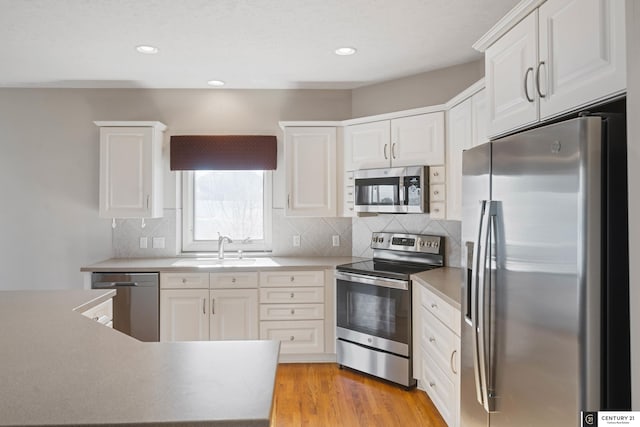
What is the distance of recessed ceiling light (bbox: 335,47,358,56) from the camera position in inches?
117

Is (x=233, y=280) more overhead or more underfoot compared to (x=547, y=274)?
more underfoot

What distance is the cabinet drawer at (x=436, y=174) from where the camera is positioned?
3.06 metres

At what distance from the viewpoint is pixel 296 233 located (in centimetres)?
403

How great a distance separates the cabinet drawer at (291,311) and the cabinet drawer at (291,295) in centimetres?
4

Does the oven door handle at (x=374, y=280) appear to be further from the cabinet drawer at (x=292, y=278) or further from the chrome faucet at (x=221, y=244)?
the chrome faucet at (x=221, y=244)

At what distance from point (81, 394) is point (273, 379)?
48 centimetres

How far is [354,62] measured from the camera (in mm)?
3279

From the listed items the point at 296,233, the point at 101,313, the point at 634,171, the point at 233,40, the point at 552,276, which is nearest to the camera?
the point at 634,171

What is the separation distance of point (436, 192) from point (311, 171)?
1.16 m

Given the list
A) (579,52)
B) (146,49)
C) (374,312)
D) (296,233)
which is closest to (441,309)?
(374,312)

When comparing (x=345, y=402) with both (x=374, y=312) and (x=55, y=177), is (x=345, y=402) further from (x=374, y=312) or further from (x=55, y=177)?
(x=55, y=177)

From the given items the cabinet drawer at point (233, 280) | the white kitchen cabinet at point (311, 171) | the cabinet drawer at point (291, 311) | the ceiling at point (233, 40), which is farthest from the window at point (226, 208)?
the ceiling at point (233, 40)

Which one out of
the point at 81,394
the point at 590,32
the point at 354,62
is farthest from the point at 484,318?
the point at 354,62

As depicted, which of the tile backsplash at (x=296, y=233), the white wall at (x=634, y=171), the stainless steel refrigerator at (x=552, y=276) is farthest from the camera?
the tile backsplash at (x=296, y=233)
